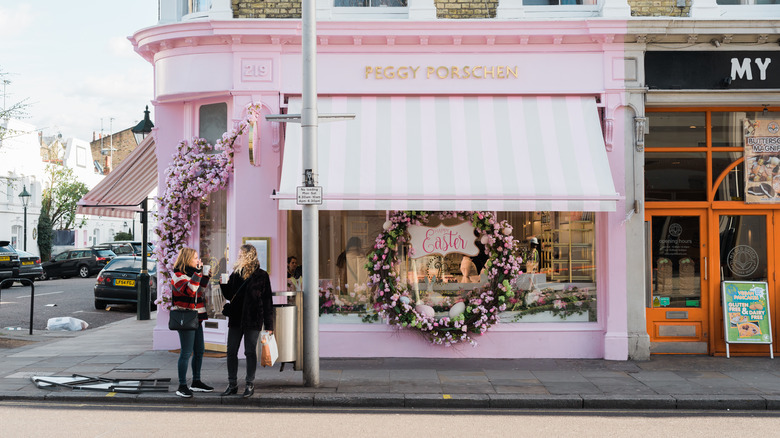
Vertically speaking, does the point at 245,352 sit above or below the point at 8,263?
below

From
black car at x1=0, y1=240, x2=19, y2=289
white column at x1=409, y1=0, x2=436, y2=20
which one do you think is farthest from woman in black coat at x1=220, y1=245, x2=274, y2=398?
black car at x1=0, y1=240, x2=19, y2=289

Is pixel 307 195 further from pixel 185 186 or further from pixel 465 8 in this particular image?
pixel 465 8

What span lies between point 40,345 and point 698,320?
37.1ft

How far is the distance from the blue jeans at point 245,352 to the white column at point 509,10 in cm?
634

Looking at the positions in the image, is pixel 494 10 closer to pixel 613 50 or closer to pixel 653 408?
pixel 613 50

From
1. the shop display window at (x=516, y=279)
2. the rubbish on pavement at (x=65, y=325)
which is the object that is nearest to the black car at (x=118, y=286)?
the rubbish on pavement at (x=65, y=325)

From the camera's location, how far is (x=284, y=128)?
1159 cm

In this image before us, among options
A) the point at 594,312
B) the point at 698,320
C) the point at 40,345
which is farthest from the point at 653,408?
the point at 40,345

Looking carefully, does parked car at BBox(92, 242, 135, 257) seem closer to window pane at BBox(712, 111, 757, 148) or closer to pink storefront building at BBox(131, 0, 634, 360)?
pink storefront building at BBox(131, 0, 634, 360)

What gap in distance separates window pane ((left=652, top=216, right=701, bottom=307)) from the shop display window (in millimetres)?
1167

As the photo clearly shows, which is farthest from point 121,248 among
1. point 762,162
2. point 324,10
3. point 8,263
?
point 762,162

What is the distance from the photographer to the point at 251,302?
342 inches

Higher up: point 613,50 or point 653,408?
point 613,50

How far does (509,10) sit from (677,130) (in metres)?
3.39
